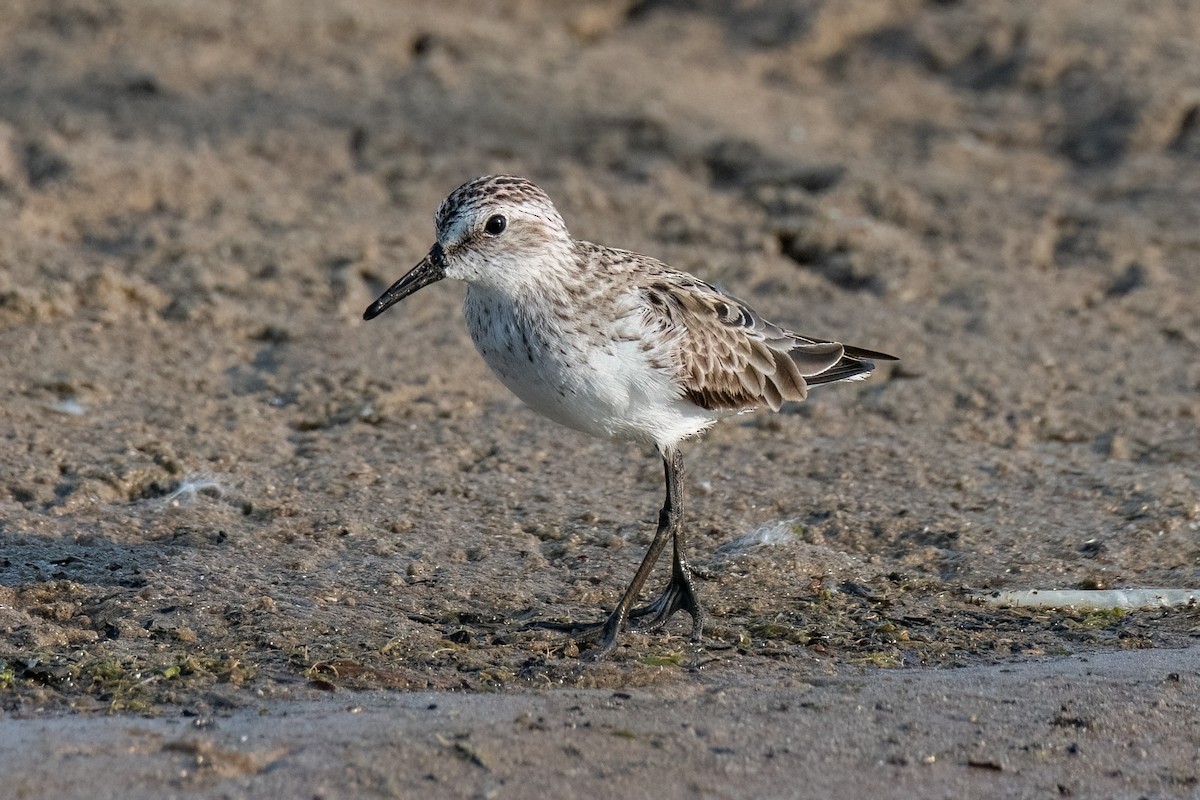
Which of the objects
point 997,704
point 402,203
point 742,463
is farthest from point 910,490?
point 402,203

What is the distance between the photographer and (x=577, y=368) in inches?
211

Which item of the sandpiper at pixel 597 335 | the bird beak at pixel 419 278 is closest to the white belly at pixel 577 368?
the sandpiper at pixel 597 335

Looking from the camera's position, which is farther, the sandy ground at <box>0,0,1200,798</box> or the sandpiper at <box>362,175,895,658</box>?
the sandpiper at <box>362,175,895,658</box>

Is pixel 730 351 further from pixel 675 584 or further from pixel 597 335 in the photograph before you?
pixel 675 584

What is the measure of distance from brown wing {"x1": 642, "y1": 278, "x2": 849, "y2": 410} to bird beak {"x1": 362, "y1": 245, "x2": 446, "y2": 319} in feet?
2.50

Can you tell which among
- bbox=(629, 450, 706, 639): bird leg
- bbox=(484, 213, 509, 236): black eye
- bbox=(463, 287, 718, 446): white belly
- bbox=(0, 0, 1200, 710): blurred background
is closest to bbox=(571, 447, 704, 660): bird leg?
bbox=(629, 450, 706, 639): bird leg

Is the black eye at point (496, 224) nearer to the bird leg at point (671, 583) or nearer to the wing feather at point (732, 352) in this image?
the wing feather at point (732, 352)

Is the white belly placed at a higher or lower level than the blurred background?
higher

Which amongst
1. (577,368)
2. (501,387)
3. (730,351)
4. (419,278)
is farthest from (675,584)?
(501,387)

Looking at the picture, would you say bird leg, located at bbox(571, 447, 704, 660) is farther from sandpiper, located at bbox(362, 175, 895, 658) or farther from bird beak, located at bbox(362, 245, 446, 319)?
bird beak, located at bbox(362, 245, 446, 319)

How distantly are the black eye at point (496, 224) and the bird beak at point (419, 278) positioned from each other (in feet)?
0.59

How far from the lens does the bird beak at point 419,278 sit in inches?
221

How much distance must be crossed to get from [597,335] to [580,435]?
185cm

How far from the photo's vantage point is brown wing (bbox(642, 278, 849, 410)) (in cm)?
577
